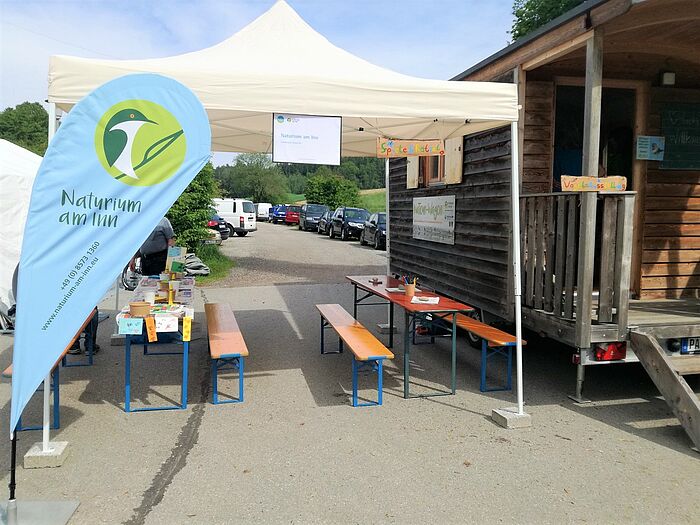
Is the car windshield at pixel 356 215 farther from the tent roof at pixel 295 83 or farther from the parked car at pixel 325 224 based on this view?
the tent roof at pixel 295 83

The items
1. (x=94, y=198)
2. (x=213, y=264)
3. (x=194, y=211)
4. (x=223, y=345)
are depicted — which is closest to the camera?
(x=94, y=198)

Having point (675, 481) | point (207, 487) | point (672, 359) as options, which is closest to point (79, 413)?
point (207, 487)

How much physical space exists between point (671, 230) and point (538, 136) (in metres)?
2.07

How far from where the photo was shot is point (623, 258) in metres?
4.66

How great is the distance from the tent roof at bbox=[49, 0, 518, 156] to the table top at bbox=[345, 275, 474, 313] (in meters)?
1.65

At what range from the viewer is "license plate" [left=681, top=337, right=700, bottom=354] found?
480 centimetres

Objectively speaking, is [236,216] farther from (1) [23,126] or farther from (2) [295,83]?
(1) [23,126]

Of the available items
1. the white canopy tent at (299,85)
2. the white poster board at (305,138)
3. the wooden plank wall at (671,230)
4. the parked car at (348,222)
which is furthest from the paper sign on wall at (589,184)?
the parked car at (348,222)

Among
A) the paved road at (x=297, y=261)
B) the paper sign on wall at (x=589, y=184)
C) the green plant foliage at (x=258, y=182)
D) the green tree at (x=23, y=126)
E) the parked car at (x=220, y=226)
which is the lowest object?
the paved road at (x=297, y=261)

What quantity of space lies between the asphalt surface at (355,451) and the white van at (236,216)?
20586 millimetres

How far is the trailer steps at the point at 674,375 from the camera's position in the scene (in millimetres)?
4086

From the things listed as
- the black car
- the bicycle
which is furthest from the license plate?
the black car

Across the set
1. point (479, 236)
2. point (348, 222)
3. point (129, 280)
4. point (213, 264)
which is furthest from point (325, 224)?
point (479, 236)

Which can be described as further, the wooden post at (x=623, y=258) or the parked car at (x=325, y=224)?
the parked car at (x=325, y=224)
